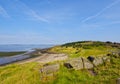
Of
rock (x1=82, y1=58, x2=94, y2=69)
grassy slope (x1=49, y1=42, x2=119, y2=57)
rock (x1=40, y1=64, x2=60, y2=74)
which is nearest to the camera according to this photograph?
rock (x1=40, y1=64, x2=60, y2=74)

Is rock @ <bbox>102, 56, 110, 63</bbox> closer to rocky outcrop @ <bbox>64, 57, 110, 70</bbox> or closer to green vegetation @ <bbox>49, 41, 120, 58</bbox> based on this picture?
rocky outcrop @ <bbox>64, 57, 110, 70</bbox>

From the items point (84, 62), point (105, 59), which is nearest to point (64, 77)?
point (84, 62)

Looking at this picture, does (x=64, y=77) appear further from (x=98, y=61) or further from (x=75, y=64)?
(x=98, y=61)

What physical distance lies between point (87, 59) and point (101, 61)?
1555mm

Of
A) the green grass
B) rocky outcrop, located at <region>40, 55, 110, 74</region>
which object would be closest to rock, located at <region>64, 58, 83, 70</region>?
rocky outcrop, located at <region>40, 55, 110, 74</region>

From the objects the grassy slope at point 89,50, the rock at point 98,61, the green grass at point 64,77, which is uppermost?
the grassy slope at point 89,50

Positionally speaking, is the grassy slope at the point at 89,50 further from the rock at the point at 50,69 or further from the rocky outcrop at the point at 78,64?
the rock at the point at 50,69

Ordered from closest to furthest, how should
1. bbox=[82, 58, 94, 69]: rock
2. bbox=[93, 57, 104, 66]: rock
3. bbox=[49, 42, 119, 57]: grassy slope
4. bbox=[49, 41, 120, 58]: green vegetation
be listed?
1. bbox=[82, 58, 94, 69]: rock
2. bbox=[93, 57, 104, 66]: rock
3. bbox=[49, 42, 119, 57]: grassy slope
4. bbox=[49, 41, 120, 58]: green vegetation

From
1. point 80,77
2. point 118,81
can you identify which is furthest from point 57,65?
point 118,81

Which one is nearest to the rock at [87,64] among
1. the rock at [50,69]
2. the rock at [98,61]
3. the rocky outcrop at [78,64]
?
the rocky outcrop at [78,64]

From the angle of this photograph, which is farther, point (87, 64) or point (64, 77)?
point (87, 64)

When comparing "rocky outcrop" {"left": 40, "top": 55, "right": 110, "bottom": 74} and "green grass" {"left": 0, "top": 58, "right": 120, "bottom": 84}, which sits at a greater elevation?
"rocky outcrop" {"left": 40, "top": 55, "right": 110, "bottom": 74}

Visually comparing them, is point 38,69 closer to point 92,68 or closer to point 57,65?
point 57,65

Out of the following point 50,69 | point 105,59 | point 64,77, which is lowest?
point 64,77
